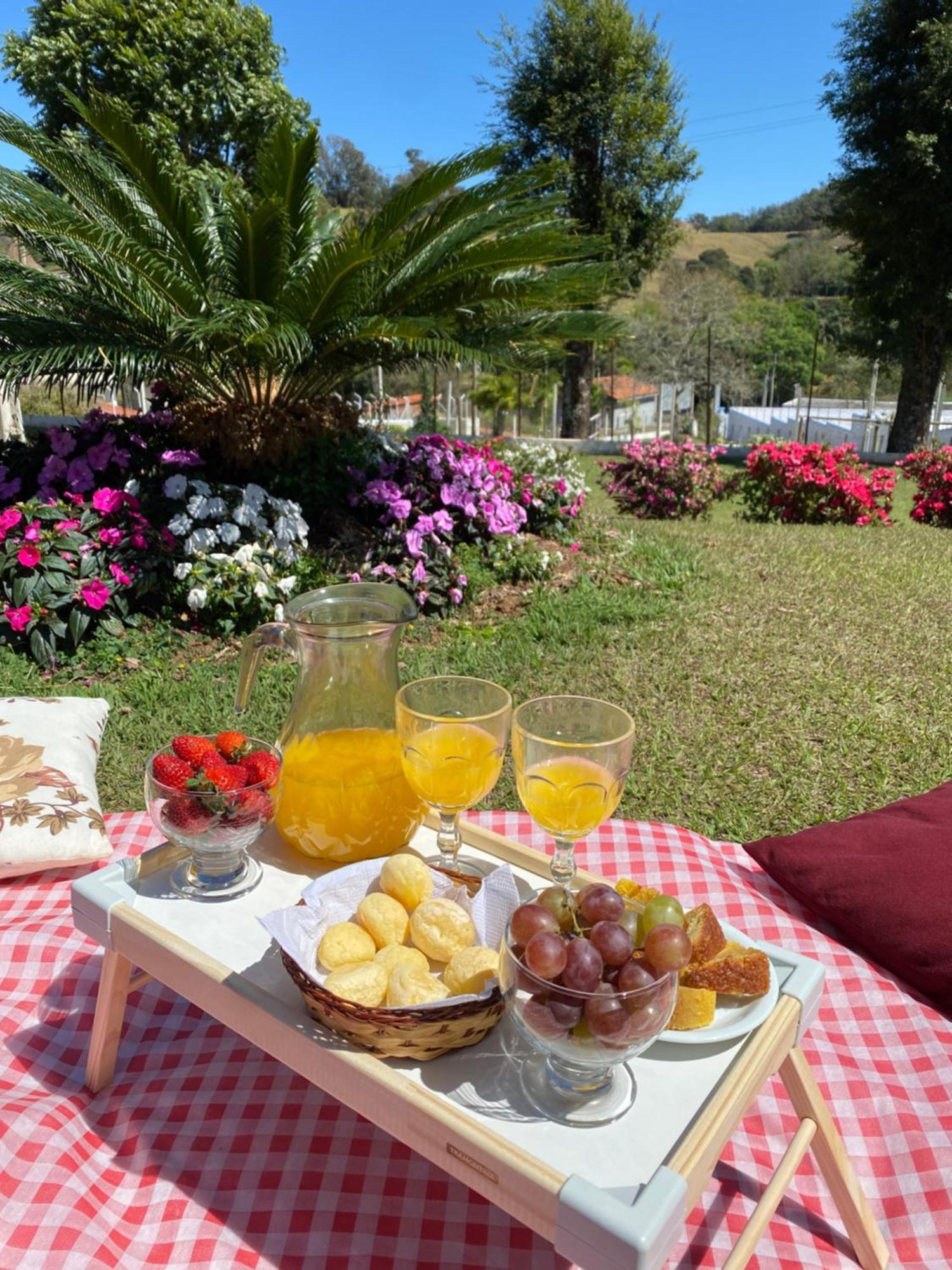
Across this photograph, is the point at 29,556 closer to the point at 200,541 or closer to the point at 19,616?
the point at 19,616

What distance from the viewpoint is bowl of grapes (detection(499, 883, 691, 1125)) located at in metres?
0.97

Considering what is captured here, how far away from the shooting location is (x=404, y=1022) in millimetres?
1056

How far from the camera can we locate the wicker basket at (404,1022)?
1060mm

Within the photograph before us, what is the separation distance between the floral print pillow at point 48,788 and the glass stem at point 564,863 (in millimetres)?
1494

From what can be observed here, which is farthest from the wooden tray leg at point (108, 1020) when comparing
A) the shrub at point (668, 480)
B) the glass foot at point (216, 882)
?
the shrub at point (668, 480)

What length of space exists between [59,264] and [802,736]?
481 cm

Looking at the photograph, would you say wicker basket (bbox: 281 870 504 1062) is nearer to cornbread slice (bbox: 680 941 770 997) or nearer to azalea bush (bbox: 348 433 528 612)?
cornbread slice (bbox: 680 941 770 997)

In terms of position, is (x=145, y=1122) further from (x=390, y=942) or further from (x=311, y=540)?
(x=311, y=540)

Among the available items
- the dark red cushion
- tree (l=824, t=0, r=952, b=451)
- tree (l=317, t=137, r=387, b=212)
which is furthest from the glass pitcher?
tree (l=317, t=137, r=387, b=212)

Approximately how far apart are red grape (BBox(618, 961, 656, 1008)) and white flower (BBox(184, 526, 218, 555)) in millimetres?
4330

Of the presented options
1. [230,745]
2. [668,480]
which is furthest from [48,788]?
[668,480]

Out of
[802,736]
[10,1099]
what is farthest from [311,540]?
[10,1099]

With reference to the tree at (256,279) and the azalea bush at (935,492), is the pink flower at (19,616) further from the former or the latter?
the azalea bush at (935,492)

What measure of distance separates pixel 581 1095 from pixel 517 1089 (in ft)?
0.27
